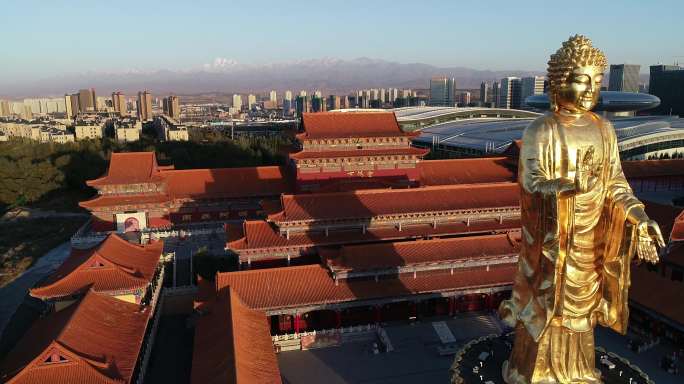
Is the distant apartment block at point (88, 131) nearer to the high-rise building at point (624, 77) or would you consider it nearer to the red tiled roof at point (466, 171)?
the red tiled roof at point (466, 171)

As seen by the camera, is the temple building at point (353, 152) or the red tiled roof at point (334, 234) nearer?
the red tiled roof at point (334, 234)

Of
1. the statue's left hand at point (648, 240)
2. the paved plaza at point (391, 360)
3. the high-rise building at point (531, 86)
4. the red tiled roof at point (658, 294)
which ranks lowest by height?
the paved plaza at point (391, 360)

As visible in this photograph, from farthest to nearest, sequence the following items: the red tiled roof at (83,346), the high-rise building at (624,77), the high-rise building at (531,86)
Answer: the high-rise building at (531,86)
the high-rise building at (624,77)
the red tiled roof at (83,346)

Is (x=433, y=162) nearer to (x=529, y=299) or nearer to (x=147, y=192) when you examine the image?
(x=147, y=192)

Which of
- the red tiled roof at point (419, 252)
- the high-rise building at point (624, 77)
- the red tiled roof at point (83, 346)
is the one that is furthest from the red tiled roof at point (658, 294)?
the high-rise building at point (624, 77)

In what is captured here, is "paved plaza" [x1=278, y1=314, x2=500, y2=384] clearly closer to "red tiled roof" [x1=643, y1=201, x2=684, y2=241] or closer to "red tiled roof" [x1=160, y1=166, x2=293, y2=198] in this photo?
"red tiled roof" [x1=643, y1=201, x2=684, y2=241]

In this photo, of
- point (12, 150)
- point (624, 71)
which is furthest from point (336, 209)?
point (624, 71)

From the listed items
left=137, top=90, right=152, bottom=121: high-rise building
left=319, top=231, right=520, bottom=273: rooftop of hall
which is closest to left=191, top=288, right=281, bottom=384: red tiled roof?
left=319, top=231, right=520, bottom=273: rooftop of hall
